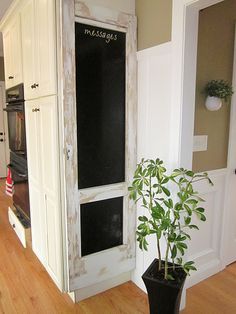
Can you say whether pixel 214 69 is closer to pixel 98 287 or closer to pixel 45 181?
pixel 45 181

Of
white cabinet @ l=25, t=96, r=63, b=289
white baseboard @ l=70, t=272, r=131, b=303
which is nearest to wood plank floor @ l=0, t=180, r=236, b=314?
white baseboard @ l=70, t=272, r=131, b=303

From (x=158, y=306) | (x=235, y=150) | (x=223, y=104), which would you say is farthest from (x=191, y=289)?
(x=223, y=104)

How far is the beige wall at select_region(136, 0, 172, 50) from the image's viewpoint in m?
1.72

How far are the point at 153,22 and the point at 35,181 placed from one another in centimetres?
159

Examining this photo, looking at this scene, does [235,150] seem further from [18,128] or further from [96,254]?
[18,128]

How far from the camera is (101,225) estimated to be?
202cm

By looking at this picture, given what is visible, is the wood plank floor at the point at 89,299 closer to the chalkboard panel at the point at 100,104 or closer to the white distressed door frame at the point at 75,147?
the white distressed door frame at the point at 75,147

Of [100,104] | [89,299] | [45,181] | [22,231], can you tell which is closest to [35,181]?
[45,181]

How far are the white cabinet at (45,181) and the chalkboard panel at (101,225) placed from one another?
7.5 inches

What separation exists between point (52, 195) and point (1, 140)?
13.5 ft

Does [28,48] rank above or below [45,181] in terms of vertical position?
above

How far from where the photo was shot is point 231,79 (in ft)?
7.14

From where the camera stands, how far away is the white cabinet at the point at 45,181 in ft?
6.05

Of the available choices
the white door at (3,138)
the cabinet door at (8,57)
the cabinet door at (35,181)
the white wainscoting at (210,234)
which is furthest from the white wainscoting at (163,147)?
the white door at (3,138)
